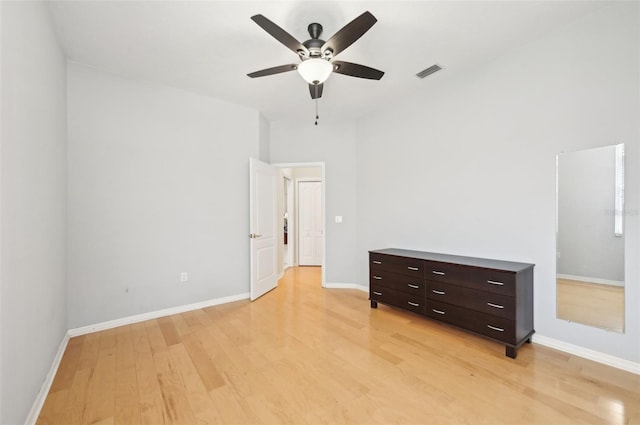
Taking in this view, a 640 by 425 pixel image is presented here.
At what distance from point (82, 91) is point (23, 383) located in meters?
2.90

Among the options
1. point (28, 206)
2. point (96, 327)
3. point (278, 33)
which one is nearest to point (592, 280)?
point (278, 33)

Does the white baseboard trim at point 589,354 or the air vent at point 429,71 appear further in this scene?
the air vent at point 429,71

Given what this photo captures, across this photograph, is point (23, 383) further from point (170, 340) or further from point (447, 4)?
point (447, 4)

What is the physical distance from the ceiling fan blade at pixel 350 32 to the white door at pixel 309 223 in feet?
15.4

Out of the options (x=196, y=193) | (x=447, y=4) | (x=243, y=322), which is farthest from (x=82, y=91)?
(x=447, y=4)

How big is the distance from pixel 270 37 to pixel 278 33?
0.71 metres

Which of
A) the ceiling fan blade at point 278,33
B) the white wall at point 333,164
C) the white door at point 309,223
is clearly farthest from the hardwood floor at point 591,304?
the white door at point 309,223

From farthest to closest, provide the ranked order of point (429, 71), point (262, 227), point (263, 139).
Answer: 1. point (263, 139)
2. point (262, 227)
3. point (429, 71)

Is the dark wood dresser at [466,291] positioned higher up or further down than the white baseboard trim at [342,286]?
higher up

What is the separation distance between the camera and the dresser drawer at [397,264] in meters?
3.30

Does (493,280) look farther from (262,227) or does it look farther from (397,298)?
(262,227)

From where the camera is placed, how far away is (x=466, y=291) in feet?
9.36

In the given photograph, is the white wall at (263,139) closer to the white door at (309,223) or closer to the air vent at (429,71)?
the white door at (309,223)

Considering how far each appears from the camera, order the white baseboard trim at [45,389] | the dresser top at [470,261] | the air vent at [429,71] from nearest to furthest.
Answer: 1. the white baseboard trim at [45,389]
2. the dresser top at [470,261]
3. the air vent at [429,71]
